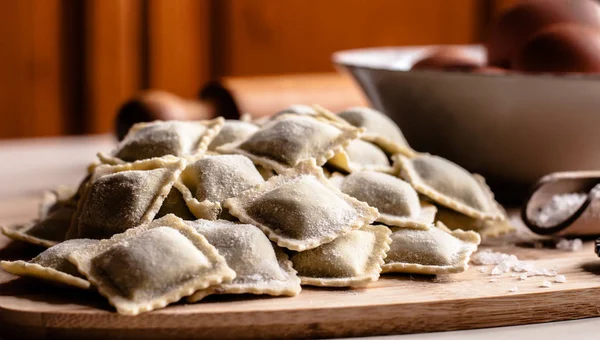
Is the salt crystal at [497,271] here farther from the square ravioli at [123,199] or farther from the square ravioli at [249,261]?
the square ravioli at [123,199]

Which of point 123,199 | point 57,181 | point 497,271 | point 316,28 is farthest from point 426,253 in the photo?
point 316,28

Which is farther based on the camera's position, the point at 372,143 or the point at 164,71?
the point at 164,71

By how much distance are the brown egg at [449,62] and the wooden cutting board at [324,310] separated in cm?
51

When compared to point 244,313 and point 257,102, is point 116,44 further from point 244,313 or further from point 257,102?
point 244,313

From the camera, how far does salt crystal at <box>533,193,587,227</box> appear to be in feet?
3.26

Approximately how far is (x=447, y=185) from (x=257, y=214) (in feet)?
0.93

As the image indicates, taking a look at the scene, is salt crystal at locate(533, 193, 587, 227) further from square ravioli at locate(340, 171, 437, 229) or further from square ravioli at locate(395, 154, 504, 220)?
square ravioli at locate(340, 171, 437, 229)

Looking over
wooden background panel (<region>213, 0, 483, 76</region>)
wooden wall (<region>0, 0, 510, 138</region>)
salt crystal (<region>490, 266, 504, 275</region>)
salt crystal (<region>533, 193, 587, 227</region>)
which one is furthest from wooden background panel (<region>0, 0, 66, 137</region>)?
salt crystal (<region>490, 266, 504, 275</region>)

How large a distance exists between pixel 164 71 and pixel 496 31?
59.8 inches

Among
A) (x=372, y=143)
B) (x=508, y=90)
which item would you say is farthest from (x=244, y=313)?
(x=508, y=90)

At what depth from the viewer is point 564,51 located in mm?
1134

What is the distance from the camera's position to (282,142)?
0.91 m

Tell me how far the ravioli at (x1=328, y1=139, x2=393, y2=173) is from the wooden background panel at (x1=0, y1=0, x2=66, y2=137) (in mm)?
1619

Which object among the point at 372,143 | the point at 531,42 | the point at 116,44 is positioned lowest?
the point at 116,44
